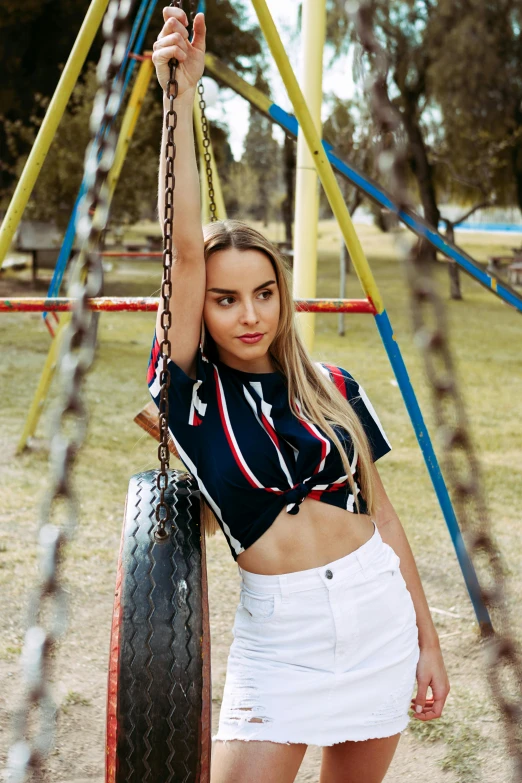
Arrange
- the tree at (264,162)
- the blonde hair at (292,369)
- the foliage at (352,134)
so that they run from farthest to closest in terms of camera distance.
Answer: the tree at (264,162) → the foliage at (352,134) → the blonde hair at (292,369)

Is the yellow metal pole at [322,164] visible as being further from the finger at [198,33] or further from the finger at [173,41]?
the finger at [173,41]

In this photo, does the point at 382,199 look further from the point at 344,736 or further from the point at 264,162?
the point at 264,162

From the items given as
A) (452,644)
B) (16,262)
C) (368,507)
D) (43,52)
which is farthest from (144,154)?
(368,507)

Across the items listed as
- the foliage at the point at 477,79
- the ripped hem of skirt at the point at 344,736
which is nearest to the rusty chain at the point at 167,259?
the ripped hem of skirt at the point at 344,736

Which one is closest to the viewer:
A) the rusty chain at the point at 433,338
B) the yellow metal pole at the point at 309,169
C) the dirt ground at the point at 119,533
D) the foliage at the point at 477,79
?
the rusty chain at the point at 433,338

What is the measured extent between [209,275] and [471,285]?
57.8 feet

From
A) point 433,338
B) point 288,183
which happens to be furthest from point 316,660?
point 288,183

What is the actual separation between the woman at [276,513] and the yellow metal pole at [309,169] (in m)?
1.34

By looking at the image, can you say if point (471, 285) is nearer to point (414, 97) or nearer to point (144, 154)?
point (414, 97)

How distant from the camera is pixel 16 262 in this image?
1551cm

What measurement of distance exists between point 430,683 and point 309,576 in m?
0.39

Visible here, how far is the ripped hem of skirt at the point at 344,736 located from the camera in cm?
149

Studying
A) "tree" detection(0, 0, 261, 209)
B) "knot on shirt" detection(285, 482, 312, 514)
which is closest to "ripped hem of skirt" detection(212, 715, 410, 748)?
"knot on shirt" detection(285, 482, 312, 514)

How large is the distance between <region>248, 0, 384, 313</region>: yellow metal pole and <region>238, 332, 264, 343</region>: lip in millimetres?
935
